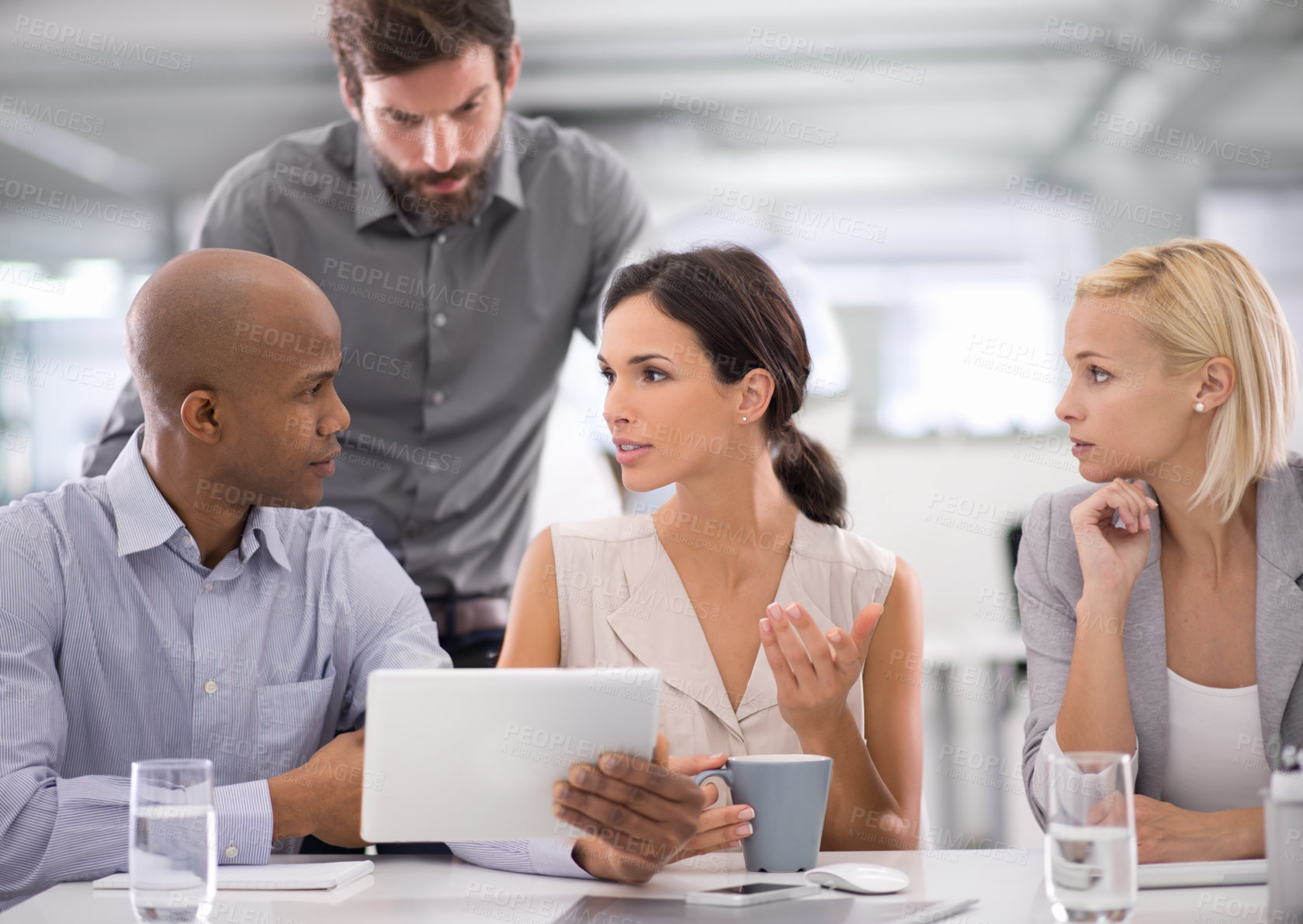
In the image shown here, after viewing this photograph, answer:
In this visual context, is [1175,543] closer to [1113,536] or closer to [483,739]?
[1113,536]

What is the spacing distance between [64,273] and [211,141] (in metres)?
0.96

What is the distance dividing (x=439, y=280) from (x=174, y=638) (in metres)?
1.16

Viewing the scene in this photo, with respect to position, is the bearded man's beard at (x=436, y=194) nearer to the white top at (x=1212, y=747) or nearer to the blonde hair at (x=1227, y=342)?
the blonde hair at (x=1227, y=342)

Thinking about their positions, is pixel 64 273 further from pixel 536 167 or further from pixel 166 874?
pixel 166 874

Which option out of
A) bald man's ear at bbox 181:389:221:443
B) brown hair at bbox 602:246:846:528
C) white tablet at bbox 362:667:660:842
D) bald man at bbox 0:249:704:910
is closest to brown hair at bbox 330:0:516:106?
brown hair at bbox 602:246:846:528

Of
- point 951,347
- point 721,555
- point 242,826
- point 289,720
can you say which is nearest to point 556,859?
point 242,826

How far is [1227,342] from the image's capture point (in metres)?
1.65

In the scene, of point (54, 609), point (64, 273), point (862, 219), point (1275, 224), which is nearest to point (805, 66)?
point (862, 219)

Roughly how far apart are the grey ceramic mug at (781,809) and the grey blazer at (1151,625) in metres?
0.44

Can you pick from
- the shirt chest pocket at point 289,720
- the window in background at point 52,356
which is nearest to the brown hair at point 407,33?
the shirt chest pocket at point 289,720

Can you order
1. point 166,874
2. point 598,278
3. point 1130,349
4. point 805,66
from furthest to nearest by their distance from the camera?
point 805,66
point 598,278
point 1130,349
point 166,874

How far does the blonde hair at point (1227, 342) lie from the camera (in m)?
1.64

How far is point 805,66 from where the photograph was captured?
4.82 meters

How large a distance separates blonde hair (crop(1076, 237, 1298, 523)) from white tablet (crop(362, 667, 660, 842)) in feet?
3.33
